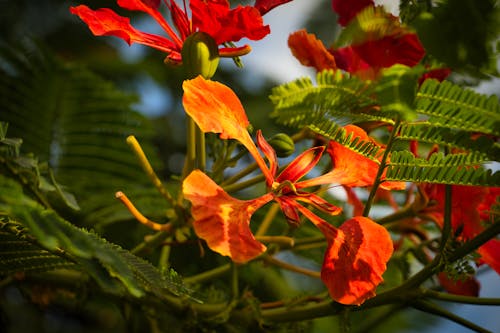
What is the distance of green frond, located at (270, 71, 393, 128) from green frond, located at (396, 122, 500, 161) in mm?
28

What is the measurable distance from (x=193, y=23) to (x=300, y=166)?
20cm

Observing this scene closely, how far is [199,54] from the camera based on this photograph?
0.72 metres

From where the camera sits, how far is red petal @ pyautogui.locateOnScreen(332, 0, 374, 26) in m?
0.80

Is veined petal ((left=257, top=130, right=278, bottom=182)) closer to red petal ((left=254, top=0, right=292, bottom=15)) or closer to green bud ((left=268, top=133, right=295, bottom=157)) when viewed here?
green bud ((left=268, top=133, right=295, bottom=157))

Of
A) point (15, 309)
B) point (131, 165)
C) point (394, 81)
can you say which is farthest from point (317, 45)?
point (15, 309)

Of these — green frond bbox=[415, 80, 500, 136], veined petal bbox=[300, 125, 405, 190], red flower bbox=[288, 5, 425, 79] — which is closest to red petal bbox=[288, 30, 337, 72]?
red flower bbox=[288, 5, 425, 79]

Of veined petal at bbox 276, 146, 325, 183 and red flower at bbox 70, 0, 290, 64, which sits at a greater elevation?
red flower at bbox 70, 0, 290, 64

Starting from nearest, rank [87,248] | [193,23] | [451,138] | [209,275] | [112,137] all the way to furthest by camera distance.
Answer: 1. [87,248]
2. [451,138]
3. [193,23]
4. [209,275]
5. [112,137]

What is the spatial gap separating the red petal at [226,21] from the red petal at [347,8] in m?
0.15

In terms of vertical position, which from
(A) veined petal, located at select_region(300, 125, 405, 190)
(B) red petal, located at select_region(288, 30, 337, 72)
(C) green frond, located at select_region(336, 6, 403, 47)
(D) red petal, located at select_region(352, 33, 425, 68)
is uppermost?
(C) green frond, located at select_region(336, 6, 403, 47)

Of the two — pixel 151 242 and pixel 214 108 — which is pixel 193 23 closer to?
pixel 214 108

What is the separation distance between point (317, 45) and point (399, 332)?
1186 millimetres

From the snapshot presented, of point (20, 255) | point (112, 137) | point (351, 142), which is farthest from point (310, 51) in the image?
point (112, 137)

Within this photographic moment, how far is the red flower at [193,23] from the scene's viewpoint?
69 cm
